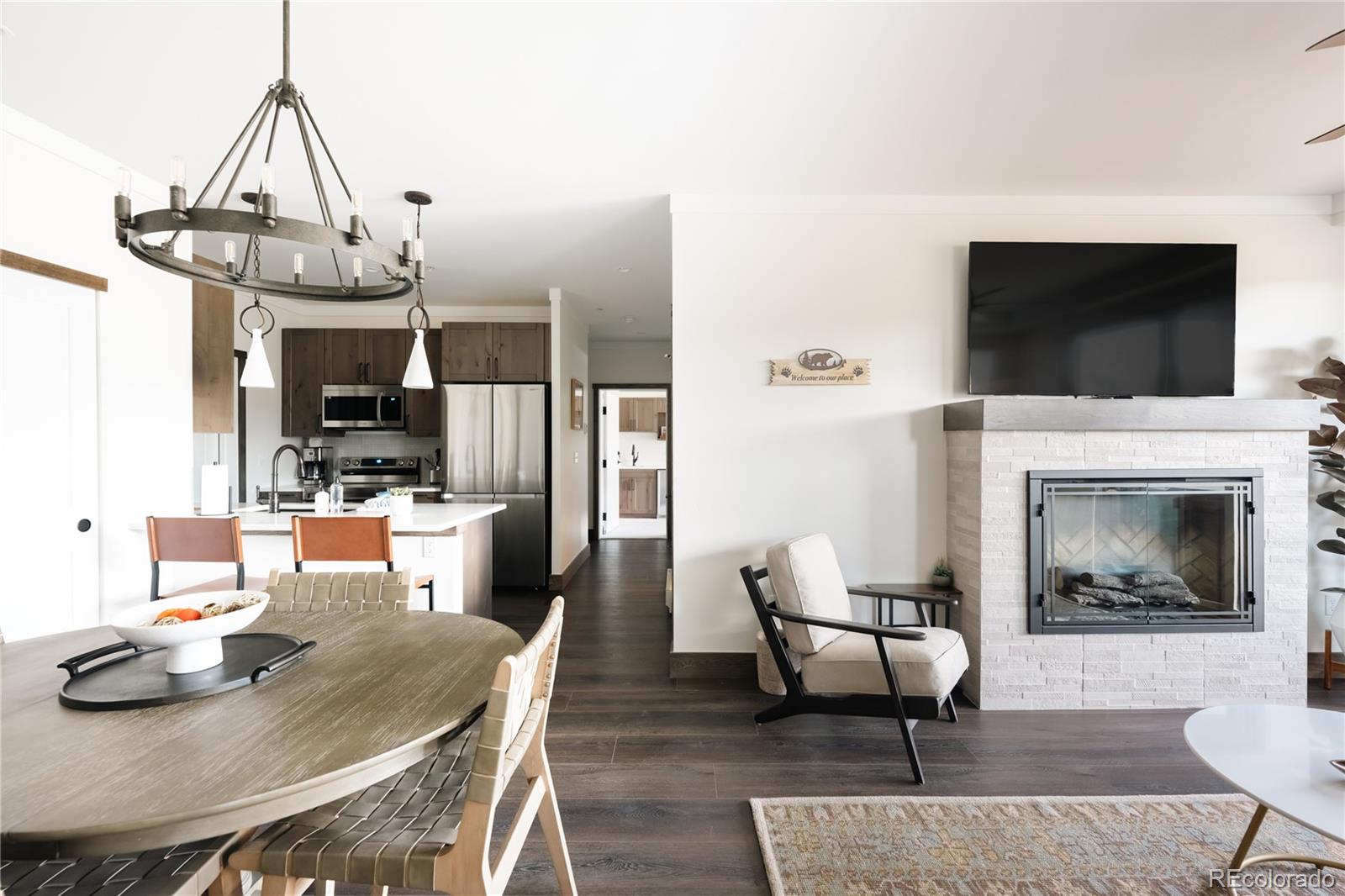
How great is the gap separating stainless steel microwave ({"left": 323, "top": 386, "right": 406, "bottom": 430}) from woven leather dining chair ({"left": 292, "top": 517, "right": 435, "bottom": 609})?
120 inches

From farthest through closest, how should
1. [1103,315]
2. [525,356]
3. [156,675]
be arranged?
[525,356], [1103,315], [156,675]

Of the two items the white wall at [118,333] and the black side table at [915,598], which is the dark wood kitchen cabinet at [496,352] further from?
the black side table at [915,598]

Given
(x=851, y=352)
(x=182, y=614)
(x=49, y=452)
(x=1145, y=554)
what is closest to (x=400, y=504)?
Result: (x=49, y=452)

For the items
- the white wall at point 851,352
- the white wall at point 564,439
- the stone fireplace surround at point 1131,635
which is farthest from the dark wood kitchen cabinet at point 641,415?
the stone fireplace surround at point 1131,635

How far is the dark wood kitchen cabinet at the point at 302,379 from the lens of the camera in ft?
18.7

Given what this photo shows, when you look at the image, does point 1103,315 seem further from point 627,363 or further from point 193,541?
point 627,363

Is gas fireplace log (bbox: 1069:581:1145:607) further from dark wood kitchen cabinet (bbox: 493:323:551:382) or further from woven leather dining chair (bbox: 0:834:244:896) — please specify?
dark wood kitchen cabinet (bbox: 493:323:551:382)

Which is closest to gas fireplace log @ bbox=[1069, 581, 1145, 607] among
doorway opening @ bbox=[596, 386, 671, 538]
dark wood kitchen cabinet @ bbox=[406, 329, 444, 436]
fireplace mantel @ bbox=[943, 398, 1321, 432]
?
fireplace mantel @ bbox=[943, 398, 1321, 432]

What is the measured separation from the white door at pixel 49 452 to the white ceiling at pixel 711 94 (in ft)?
2.57

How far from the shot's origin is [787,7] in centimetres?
189

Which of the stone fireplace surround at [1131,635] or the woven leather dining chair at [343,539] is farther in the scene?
the stone fireplace surround at [1131,635]

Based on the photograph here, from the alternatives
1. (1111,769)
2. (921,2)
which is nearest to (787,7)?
(921,2)

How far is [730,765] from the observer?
7.97ft

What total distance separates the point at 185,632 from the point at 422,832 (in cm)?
63
